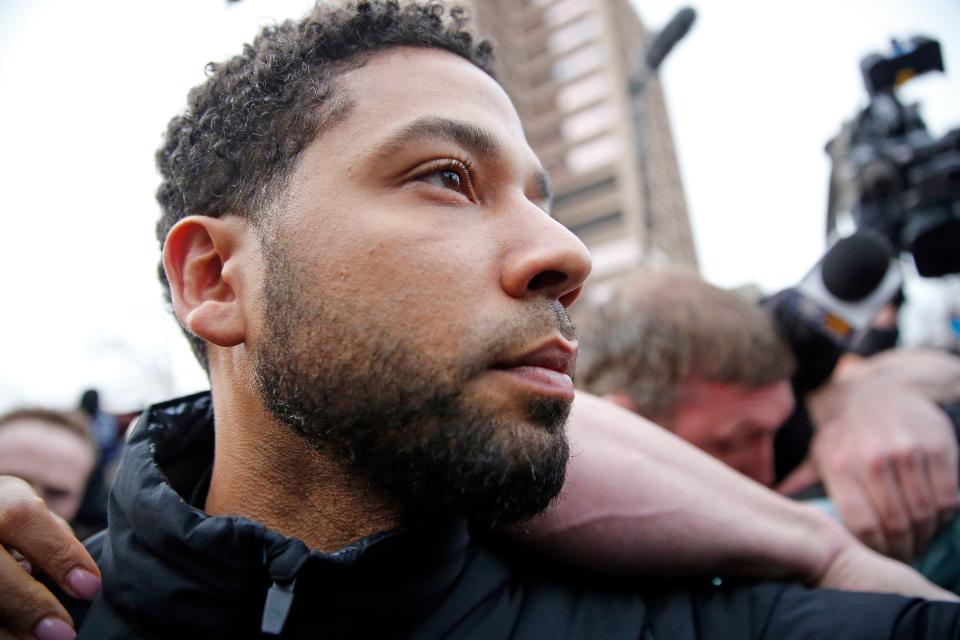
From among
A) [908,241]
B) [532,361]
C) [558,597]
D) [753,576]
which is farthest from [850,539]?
[908,241]

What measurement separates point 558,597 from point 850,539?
0.78 metres

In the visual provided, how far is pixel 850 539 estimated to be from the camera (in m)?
1.56

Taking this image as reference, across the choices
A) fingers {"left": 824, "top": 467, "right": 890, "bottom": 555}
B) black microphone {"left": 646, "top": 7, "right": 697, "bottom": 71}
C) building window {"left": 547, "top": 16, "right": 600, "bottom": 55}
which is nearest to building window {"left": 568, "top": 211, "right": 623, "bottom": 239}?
building window {"left": 547, "top": 16, "right": 600, "bottom": 55}

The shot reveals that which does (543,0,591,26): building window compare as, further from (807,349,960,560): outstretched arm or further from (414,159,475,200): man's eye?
(414,159,475,200): man's eye

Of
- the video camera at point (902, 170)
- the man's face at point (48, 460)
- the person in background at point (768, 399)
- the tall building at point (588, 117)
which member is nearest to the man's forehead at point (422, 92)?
the person in background at point (768, 399)

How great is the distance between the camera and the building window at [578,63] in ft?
190

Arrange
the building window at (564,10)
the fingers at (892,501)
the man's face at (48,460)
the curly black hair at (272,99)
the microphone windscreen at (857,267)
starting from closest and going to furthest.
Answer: the curly black hair at (272,99) < the fingers at (892,501) < the microphone windscreen at (857,267) < the man's face at (48,460) < the building window at (564,10)

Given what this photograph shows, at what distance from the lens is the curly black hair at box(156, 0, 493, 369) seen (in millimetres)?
1506

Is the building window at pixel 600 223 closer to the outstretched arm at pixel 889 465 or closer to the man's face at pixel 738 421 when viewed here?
the man's face at pixel 738 421

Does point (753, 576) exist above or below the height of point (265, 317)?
below

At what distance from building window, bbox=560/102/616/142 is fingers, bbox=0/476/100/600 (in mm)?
58454

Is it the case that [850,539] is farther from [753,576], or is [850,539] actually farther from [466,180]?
[466,180]

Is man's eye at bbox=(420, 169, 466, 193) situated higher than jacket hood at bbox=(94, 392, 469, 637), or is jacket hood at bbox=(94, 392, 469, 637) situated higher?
man's eye at bbox=(420, 169, 466, 193)

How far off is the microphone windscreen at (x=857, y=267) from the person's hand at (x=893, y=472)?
453 millimetres
